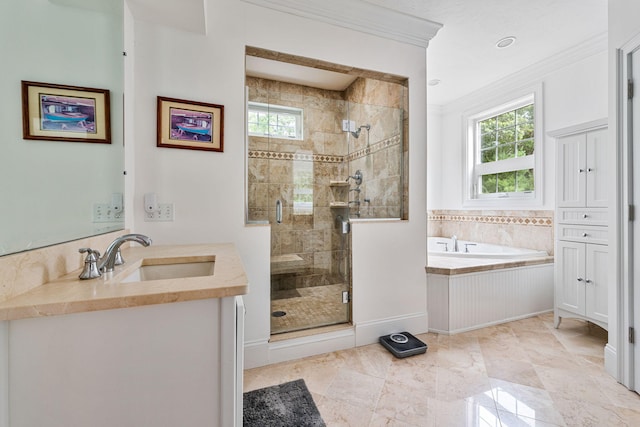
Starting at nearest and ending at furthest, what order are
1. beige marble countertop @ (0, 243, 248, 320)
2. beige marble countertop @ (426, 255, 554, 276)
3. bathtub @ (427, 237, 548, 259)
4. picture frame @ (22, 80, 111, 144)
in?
1. beige marble countertop @ (0, 243, 248, 320)
2. picture frame @ (22, 80, 111, 144)
3. beige marble countertop @ (426, 255, 554, 276)
4. bathtub @ (427, 237, 548, 259)

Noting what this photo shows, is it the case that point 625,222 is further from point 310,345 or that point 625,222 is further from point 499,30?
point 310,345

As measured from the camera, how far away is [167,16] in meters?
1.59

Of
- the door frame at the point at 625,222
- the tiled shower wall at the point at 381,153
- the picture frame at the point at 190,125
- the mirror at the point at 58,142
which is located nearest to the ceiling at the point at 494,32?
the tiled shower wall at the point at 381,153

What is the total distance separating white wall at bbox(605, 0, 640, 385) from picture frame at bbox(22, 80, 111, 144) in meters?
2.76

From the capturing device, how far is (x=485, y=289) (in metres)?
2.46

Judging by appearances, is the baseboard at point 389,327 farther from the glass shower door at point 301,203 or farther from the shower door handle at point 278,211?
the shower door handle at point 278,211

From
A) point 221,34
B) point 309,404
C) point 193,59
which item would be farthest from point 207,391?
point 221,34

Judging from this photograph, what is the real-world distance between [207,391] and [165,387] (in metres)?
0.12

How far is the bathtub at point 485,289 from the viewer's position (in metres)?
2.36

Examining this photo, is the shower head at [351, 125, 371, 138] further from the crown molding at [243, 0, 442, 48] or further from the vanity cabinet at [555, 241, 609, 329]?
the vanity cabinet at [555, 241, 609, 329]

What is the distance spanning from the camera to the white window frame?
2992 mm

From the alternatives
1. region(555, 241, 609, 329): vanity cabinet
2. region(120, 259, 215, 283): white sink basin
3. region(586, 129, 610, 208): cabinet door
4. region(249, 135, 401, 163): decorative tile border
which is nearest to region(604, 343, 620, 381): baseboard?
region(555, 241, 609, 329): vanity cabinet

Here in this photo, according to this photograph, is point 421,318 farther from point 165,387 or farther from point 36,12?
point 36,12

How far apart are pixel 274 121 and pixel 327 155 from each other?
541 millimetres
